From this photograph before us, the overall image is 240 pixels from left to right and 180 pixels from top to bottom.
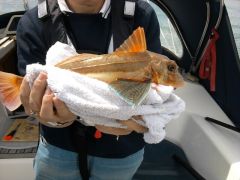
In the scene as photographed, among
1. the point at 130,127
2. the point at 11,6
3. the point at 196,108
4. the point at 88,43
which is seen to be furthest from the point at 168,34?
the point at 130,127

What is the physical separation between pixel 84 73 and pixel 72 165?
0.56m

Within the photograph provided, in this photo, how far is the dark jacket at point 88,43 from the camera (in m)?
1.43

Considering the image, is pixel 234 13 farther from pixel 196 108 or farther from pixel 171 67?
pixel 171 67

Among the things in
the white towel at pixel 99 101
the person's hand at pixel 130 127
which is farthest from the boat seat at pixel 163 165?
the white towel at pixel 99 101

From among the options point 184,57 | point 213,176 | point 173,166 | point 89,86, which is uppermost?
point 89,86

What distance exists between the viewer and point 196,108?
292 cm

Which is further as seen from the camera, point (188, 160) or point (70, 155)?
point (188, 160)

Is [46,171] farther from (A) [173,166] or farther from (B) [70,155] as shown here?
(A) [173,166]

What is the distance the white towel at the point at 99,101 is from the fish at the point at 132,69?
0.04 metres

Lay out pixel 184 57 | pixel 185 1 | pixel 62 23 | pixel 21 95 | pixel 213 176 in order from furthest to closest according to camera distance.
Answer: pixel 184 57, pixel 185 1, pixel 213 176, pixel 62 23, pixel 21 95

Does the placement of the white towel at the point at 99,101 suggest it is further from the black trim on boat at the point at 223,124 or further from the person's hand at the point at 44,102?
the black trim on boat at the point at 223,124

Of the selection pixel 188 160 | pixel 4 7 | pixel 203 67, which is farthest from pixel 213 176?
pixel 4 7

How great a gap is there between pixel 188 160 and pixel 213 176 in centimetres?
49

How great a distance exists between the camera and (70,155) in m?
1.54
